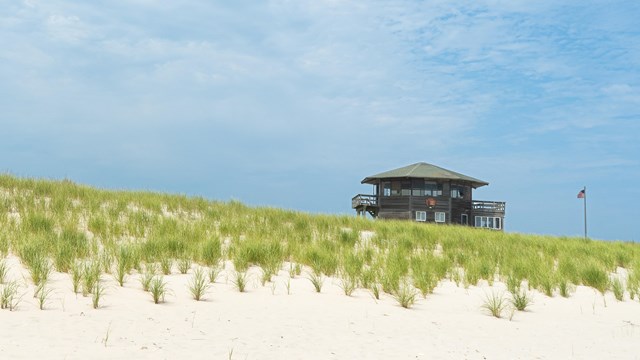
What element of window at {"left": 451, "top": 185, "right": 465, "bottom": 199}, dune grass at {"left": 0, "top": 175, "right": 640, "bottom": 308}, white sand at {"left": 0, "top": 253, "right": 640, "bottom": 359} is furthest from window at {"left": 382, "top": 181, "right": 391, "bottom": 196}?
white sand at {"left": 0, "top": 253, "right": 640, "bottom": 359}

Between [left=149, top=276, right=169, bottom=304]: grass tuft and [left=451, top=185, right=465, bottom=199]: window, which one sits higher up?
[left=451, top=185, right=465, bottom=199]: window

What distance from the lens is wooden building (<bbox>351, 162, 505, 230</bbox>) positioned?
4756 centimetres

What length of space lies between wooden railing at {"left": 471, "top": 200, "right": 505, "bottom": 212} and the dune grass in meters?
31.5

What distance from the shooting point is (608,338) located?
23.1 ft

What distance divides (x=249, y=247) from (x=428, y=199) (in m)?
39.3

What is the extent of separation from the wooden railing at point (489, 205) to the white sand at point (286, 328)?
42262mm

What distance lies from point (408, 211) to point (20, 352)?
144ft

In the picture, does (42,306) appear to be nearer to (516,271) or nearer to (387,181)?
(516,271)

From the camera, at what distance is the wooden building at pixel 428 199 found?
47562 mm

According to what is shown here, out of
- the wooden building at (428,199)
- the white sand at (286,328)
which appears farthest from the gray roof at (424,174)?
the white sand at (286,328)

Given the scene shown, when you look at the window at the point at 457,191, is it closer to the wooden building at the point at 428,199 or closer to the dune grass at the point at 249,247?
the wooden building at the point at 428,199

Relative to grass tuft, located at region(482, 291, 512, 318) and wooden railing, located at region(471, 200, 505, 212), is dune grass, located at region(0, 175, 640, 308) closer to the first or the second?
grass tuft, located at region(482, 291, 512, 318)

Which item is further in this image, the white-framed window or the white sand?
the white-framed window

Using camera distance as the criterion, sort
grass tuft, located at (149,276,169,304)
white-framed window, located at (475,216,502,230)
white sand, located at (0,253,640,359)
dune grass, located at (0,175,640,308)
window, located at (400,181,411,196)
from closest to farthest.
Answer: white sand, located at (0,253,640,359) → grass tuft, located at (149,276,169,304) → dune grass, located at (0,175,640,308) → window, located at (400,181,411,196) → white-framed window, located at (475,216,502,230)
